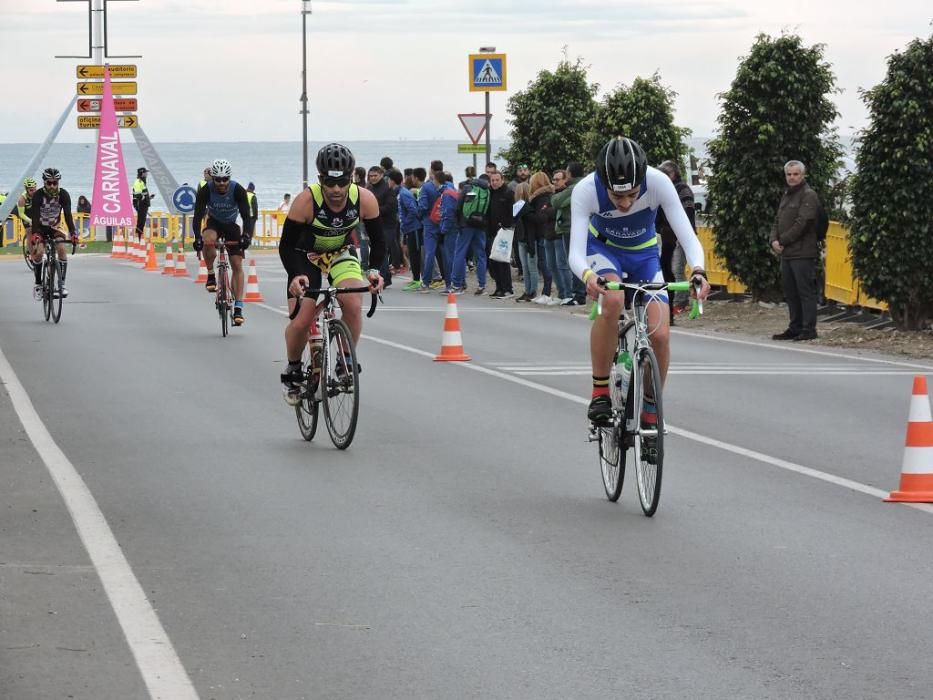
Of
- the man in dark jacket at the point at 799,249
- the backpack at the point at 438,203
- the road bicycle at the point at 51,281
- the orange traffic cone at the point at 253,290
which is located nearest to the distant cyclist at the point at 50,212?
the road bicycle at the point at 51,281

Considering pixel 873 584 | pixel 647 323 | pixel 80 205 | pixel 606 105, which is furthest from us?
pixel 80 205

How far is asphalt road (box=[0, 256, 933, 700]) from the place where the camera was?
19.7 ft

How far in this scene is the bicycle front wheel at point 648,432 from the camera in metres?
8.62

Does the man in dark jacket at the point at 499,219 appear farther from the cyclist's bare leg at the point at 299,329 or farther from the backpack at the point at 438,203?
the cyclist's bare leg at the point at 299,329

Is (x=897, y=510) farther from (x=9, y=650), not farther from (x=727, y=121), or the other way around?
(x=727, y=121)

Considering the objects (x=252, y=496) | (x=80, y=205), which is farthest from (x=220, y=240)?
(x=80, y=205)

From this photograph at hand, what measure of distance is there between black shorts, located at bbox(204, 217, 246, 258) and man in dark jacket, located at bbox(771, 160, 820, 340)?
5.97 metres

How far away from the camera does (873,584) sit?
7309 millimetres

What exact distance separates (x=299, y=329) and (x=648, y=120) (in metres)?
16.7

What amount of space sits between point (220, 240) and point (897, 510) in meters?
12.6

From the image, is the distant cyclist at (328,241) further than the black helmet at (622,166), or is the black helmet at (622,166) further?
the distant cyclist at (328,241)

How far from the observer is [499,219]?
27.1 meters

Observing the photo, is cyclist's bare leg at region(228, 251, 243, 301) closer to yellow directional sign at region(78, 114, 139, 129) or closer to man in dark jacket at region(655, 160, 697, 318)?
man in dark jacket at region(655, 160, 697, 318)

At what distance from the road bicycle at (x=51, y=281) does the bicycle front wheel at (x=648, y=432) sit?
48.1 feet
